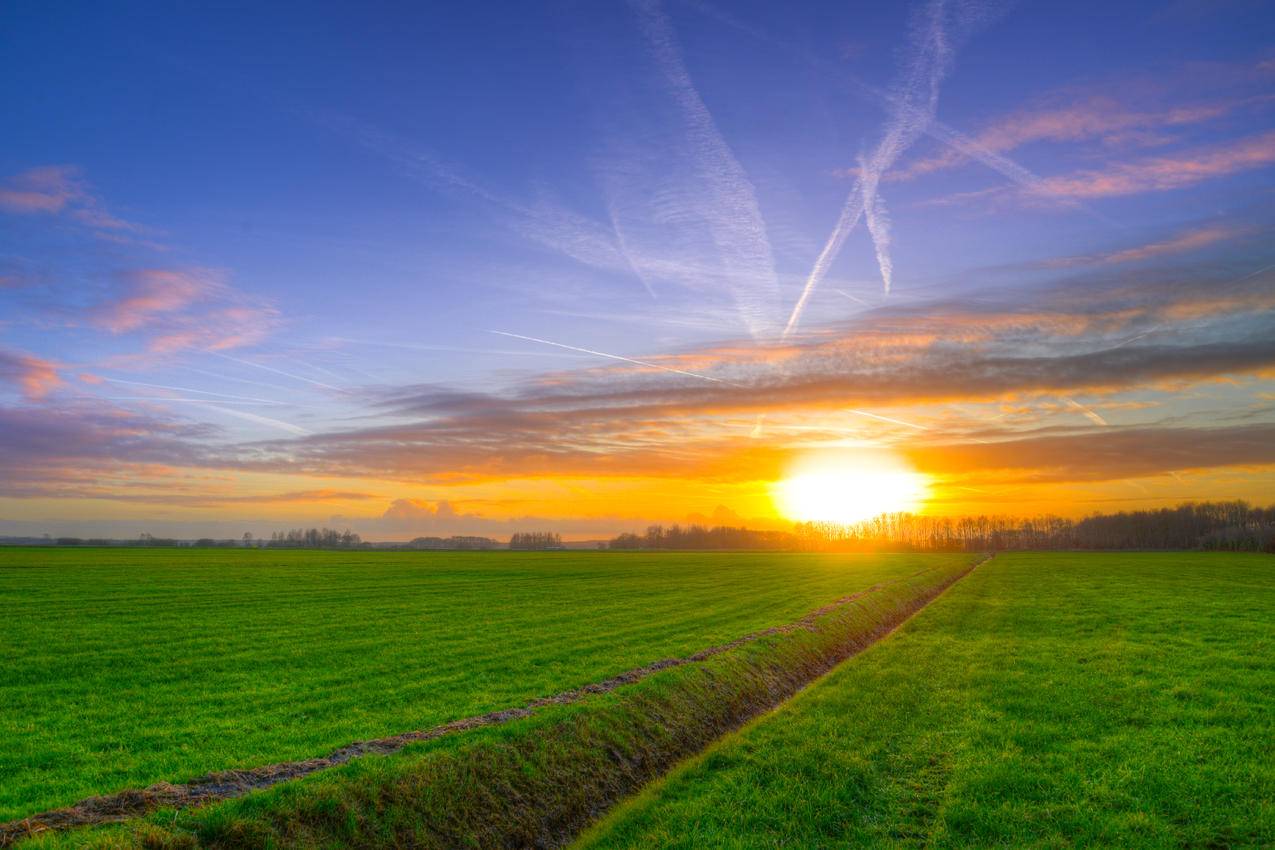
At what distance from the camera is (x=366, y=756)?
13.7 m

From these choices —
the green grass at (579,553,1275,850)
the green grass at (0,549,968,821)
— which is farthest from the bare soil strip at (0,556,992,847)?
the green grass at (579,553,1275,850)

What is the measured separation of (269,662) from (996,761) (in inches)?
880

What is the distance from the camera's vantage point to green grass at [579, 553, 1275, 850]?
12.0m

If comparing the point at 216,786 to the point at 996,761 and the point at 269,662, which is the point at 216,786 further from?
the point at 996,761

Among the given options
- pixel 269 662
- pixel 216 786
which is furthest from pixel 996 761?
pixel 269 662

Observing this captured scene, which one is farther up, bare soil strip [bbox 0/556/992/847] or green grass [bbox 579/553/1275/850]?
bare soil strip [bbox 0/556/992/847]

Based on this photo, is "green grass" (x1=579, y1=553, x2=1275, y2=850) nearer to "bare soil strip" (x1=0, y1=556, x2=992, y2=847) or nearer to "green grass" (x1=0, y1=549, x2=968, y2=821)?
"bare soil strip" (x1=0, y1=556, x2=992, y2=847)

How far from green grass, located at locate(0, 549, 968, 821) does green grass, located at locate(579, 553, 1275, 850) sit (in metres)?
6.58

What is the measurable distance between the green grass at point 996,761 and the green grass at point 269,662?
Result: 6581 mm

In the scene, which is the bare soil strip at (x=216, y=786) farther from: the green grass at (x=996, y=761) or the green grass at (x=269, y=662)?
the green grass at (x=996, y=761)

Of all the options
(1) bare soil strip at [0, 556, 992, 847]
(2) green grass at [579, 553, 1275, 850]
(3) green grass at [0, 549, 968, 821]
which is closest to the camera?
(1) bare soil strip at [0, 556, 992, 847]

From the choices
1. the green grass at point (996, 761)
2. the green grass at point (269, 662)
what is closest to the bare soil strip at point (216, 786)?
the green grass at point (269, 662)

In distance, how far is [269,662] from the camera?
83.5 ft

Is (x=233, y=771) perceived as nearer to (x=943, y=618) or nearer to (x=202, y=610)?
(x=202, y=610)
